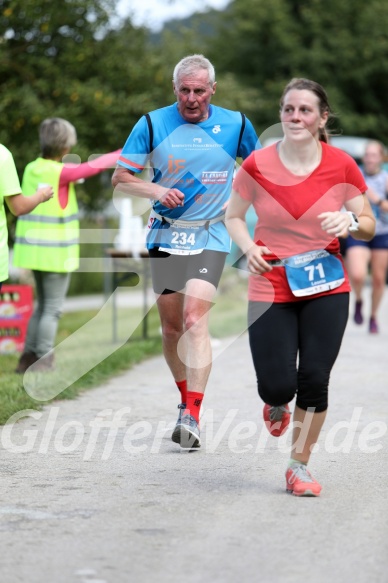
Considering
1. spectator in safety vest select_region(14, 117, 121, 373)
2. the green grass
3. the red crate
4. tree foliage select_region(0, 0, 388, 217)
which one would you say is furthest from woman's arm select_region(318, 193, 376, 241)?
tree foliage select_region(0, 0, 388, 217)

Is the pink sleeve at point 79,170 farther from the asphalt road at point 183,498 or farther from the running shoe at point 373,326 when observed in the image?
the running shoe at point 373,326

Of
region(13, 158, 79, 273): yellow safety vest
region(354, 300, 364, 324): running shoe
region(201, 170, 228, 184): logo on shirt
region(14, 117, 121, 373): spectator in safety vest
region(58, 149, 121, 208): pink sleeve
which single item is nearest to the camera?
region(201, 170, 228, 184): logo on shirt

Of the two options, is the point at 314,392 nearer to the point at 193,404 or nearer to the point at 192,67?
the point at 193,404

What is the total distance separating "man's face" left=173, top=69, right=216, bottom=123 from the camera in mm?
6465

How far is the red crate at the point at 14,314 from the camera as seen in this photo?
35.4 ft

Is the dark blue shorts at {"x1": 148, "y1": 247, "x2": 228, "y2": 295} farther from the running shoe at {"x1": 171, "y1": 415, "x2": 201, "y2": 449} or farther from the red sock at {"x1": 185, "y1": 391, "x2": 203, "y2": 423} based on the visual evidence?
the running shoe at {"x1": 171, "y1": 415, "x2": 201, "y2": 449}

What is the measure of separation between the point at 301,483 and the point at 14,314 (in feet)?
19.3

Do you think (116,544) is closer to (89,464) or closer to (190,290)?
(89,464)

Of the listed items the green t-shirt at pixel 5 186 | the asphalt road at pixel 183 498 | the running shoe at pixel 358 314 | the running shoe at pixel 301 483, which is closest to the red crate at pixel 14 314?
the asphalt road at pixel 183 498

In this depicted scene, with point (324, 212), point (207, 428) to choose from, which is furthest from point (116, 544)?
point (207, 428)

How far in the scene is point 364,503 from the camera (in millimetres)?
5234

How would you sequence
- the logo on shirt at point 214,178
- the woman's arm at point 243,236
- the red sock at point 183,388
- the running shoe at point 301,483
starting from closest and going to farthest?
the woman's arm at point 243,236 → the running shoe at point 301,483 → the logo on shirt at point 214,178 → the red sock at point 183,388

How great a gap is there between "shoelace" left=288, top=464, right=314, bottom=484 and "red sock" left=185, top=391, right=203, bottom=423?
1125 mm

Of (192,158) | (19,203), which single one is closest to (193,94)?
(192,158)
